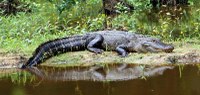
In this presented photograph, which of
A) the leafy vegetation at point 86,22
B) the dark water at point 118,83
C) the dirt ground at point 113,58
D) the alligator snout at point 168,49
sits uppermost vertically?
the leafy vegetation at point 86,22

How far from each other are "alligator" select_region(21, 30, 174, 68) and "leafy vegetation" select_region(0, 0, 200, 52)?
626 millimetres

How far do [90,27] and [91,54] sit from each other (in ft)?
9.44

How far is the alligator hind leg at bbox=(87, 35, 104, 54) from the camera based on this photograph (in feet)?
28.3

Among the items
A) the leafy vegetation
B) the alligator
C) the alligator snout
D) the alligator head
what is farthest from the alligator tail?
the alligator snout

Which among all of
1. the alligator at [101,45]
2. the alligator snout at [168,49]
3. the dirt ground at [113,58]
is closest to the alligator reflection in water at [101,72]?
the dirt ground at [113,58]

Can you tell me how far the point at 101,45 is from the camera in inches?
360

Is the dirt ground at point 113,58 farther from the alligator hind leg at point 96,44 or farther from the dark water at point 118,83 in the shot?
the dark water at point 118,83

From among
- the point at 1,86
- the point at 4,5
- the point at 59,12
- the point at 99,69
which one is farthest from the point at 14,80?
the point at 4,5

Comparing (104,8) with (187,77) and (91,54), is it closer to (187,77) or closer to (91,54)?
(91,54)

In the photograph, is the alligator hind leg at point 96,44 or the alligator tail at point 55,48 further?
the alligator hind leg at point 96,44

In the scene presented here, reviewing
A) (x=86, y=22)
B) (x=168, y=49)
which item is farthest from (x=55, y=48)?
(x=86, y=22)

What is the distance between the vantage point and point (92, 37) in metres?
9.18

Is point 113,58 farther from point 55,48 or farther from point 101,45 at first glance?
point 55,48

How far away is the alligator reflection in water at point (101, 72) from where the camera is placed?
659 centimetres
